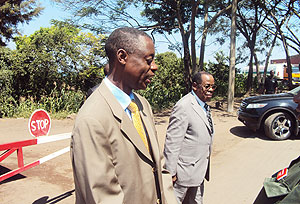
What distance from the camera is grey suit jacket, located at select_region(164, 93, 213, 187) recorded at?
2744 millimetres

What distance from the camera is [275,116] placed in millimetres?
7148

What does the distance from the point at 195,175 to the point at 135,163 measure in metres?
1.54

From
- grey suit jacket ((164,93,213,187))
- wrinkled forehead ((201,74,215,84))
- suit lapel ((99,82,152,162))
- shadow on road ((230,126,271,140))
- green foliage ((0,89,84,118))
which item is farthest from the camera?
green foliage ((0,89,84,118))

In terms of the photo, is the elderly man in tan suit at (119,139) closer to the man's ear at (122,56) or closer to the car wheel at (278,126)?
the man's ear at (122,56)

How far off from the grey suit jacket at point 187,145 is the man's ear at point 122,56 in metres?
1.42

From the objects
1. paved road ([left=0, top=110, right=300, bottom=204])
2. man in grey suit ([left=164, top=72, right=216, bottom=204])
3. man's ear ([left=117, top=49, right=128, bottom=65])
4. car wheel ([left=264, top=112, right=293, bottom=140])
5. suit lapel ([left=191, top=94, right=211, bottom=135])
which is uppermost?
man's ear ([left=117, top=49, right=128, bottom=65])

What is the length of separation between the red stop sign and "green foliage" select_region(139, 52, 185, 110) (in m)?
8.57

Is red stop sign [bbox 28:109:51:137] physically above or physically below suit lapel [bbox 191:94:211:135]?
below

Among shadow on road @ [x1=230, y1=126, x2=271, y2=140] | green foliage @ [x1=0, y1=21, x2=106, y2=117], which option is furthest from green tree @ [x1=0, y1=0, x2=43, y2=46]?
shadow on road @ [x1=230, y1=126, x2=271, y2=140]

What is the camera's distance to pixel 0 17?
64.1ft

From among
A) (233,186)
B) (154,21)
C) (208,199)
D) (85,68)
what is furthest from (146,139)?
(154,21)

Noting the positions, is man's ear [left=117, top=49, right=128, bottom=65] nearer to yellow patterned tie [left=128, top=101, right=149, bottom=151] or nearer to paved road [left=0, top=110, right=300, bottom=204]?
yellow patterned tie [left=128, top=101, right=149, bottom=151]

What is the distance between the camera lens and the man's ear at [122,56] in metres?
1.49

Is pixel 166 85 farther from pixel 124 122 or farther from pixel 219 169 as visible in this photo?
pixel 124 122
